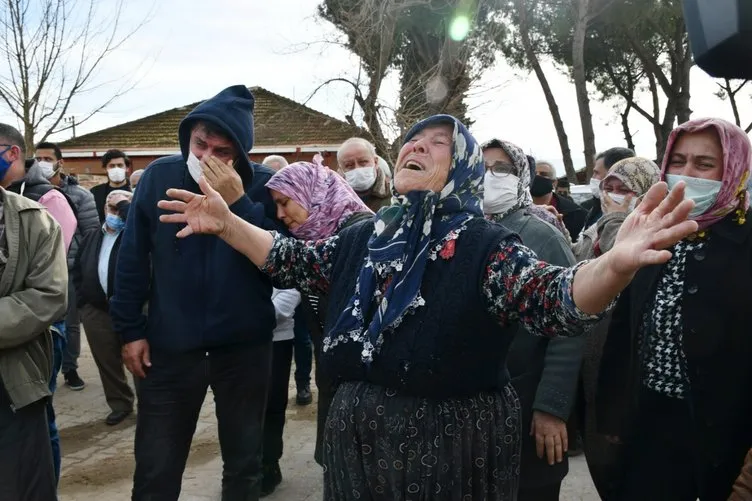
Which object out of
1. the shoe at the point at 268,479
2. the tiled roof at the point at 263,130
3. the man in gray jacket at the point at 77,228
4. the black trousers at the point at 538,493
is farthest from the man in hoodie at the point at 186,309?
the tiled roof at the point at 263,130

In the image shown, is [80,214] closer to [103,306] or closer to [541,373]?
[103,306]

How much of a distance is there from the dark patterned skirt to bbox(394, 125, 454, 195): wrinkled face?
0.65 m

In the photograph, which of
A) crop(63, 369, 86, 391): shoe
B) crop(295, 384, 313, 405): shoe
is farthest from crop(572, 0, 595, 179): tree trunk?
crop(63, 369, 86, 391): shoe

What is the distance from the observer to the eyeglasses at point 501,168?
3086mm

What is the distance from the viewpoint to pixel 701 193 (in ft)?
8.18

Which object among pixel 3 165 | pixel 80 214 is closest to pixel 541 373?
pixel 3 165

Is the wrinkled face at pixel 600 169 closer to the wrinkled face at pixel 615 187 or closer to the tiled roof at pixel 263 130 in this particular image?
the wrinkled face at pixel 615 187

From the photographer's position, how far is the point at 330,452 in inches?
83.0

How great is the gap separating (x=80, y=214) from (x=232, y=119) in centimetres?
376

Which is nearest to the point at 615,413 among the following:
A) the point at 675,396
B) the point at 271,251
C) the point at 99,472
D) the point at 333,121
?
the point at 675,396

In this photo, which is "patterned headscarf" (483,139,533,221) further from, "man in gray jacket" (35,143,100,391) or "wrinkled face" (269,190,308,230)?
"man in gray jacket" (35,143,100,391)

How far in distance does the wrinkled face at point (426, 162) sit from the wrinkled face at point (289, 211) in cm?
111

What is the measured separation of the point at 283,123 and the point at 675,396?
2043 cm

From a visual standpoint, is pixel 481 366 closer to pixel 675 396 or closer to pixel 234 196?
pixel 675 396
